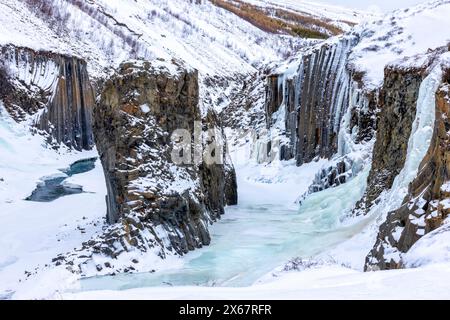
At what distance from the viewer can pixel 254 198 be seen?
2656cm

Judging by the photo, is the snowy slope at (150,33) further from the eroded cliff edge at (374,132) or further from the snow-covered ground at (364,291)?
the snow-covered ground at (364,291)

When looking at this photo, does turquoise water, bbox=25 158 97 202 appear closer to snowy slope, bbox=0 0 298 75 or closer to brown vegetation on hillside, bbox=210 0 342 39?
snowy slope, bbox=0 0 298 75

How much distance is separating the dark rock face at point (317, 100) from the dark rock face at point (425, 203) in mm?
14996

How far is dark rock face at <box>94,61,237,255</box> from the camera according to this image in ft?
50.3

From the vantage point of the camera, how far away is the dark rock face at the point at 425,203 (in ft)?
28.1

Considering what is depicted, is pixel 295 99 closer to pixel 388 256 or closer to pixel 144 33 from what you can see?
pixel 388 256

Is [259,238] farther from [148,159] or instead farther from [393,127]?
[393,127]

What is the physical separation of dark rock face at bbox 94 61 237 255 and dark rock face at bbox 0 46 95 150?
29115 millimetres

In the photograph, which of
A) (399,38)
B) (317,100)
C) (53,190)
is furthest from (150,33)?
(399,38)

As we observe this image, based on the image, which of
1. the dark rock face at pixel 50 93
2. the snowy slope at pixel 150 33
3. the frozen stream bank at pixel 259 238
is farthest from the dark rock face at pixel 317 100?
the snowy slope at pixel 150 33

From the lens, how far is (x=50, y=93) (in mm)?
47156

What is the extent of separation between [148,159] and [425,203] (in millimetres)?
8880

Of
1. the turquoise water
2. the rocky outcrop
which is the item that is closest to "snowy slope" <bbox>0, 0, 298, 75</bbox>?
the turquoise water
